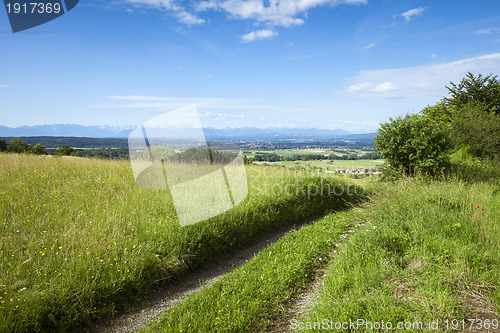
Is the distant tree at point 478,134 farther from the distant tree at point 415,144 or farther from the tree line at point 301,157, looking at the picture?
the tree line at point 301,157

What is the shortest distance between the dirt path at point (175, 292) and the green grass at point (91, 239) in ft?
0.55

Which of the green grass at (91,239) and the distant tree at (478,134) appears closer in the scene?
the green grass at (91,239)

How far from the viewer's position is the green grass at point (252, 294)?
3.76 meters

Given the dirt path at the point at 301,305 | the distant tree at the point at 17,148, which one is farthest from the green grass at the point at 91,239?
the distant tree at the point at 17,148

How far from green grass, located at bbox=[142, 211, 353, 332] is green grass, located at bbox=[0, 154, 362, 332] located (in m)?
0.99

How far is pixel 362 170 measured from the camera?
1805cm

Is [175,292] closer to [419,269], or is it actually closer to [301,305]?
[301,305]

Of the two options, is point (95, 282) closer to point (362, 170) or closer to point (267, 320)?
point (267, 320)

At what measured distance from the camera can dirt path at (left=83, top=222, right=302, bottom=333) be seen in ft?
13.1

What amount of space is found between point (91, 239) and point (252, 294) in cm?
310

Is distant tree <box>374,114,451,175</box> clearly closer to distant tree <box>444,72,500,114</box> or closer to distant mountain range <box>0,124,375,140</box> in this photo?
distant mountain range <box>0,124,375,140</box>

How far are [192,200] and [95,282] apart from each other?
11.8ft

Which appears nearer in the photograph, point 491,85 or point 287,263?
point 287,263

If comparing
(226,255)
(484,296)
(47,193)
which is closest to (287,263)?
(226,255)
